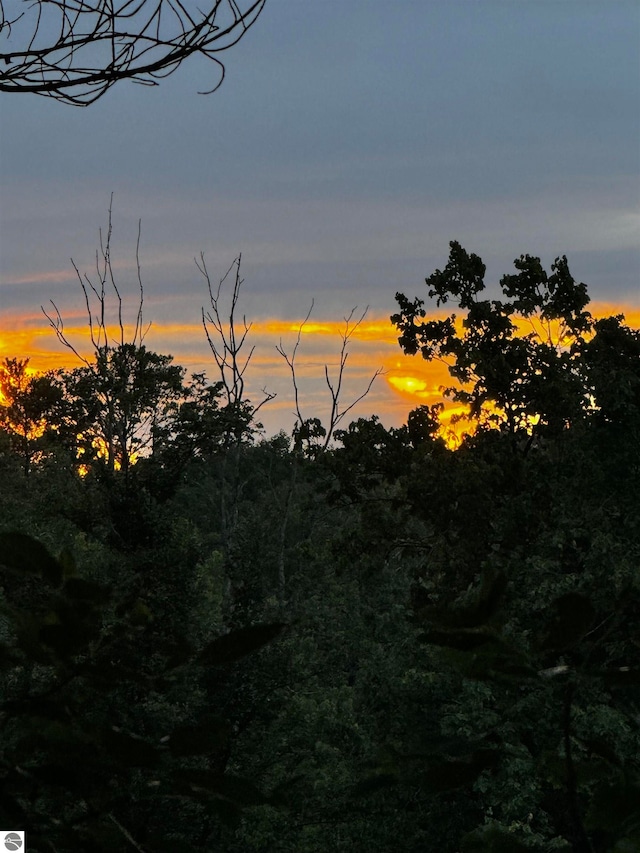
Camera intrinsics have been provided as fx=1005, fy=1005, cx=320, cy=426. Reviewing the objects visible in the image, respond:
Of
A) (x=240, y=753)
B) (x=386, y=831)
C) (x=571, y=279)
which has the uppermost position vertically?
(x=571, y=279)

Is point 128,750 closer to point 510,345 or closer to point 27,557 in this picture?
point 27,557

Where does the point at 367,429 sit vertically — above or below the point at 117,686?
above

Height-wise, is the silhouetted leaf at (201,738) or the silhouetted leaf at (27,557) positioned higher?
the silhouetted leaf at (27,557)

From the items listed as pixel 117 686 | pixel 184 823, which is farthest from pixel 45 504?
pixel 117 686

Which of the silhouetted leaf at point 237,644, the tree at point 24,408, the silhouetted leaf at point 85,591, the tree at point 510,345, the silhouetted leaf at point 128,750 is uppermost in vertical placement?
the tree at point 24,408

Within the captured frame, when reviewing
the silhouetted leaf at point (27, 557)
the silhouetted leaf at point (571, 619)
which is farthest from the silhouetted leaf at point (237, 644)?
the silhouetted leaf at point (571, 619)

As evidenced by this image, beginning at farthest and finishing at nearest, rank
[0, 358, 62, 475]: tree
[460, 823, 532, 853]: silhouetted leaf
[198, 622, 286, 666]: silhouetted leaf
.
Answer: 1. [0, 358, 62, 475]: tree
2. [460, 823, 532, 853]: silhouetted leaf
3. [198, 622, 286, 666]: silhouetted leaf

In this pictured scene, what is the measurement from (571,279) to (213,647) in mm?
20896

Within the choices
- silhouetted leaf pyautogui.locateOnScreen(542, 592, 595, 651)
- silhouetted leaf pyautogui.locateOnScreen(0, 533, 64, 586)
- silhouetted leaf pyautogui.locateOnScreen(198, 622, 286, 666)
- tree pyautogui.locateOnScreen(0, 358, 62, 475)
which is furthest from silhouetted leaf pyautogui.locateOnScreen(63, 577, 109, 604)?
tree pyautogui.locateOnScreen(0, 358, 62, 475)

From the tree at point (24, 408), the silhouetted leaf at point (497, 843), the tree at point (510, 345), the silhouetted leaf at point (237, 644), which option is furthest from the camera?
the tree at point (24, 408)

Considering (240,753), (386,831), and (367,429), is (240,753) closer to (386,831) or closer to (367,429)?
(386,831)

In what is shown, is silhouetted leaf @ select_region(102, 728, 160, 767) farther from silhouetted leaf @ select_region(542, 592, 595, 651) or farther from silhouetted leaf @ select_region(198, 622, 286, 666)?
silhouetted leaf @ select_region(542, 592, 595, 651)

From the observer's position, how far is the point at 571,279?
69.1ft

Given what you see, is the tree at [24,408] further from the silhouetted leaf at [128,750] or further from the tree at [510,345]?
the silhouetted leaf at [128,750]
